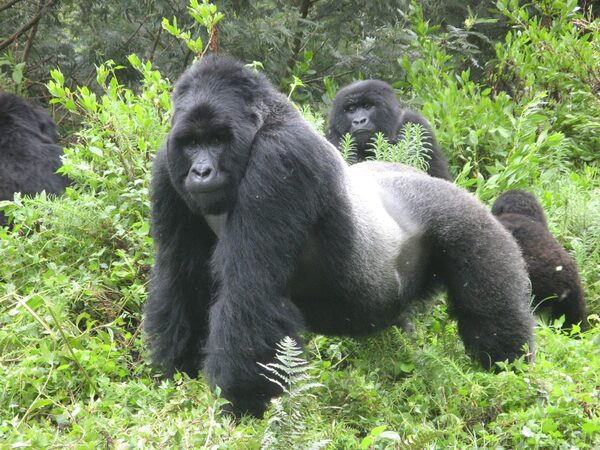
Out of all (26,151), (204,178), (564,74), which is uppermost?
(204,178)

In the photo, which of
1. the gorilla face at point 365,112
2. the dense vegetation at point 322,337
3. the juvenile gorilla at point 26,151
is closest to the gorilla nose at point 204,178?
the dense vegetation at point 322,337

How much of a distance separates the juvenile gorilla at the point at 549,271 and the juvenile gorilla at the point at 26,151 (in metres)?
2.97

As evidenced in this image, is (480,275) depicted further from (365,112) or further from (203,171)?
(365,112)

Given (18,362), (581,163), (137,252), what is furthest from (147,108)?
(581,163)

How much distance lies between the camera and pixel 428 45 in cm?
639

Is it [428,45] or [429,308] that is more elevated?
[428,45]

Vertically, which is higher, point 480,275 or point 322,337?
point 480,275

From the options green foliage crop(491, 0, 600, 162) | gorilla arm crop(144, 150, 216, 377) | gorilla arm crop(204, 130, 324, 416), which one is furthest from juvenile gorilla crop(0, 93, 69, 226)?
green foliage crop(491, 0, 600, 162)

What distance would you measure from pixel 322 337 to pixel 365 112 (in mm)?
2439

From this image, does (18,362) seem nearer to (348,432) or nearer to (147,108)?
(348,432)

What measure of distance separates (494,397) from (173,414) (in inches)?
47.9

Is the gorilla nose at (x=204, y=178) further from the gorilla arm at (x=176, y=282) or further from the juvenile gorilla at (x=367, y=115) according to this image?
the juvenile gorilla at (x=367, y=115)

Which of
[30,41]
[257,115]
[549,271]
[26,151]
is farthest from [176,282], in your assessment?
[30,41]

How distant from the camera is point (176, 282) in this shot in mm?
3439
